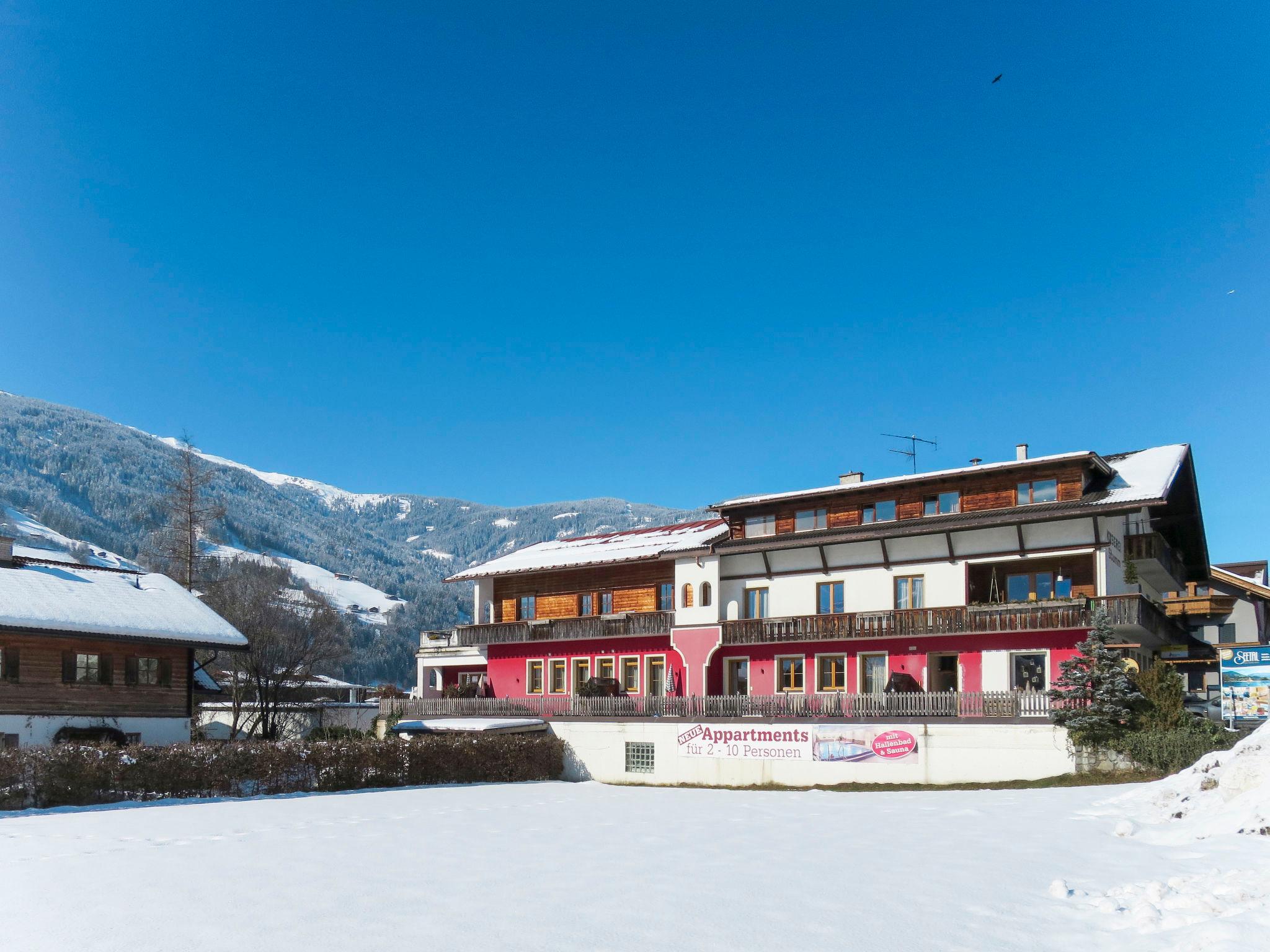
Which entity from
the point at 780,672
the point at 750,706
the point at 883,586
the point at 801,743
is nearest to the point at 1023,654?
the point at 883,586

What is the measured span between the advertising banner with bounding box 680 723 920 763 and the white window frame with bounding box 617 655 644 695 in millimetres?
5856

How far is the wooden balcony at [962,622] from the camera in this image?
32.9 meters

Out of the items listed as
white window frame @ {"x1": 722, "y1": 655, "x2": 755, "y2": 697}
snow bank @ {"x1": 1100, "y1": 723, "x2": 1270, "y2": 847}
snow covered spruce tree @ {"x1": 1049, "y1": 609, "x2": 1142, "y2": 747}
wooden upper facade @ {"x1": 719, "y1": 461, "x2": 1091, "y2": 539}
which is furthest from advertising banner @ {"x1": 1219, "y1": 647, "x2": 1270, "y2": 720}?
white window frame @ {"x1": 722, "y1": 655, "x2": 755, "y2": 697}

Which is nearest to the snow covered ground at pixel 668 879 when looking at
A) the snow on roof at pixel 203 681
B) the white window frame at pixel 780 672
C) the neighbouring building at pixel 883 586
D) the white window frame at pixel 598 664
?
the neighbouring building at pixel 883 586

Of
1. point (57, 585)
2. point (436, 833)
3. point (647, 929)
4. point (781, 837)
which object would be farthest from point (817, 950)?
point (57, 585)

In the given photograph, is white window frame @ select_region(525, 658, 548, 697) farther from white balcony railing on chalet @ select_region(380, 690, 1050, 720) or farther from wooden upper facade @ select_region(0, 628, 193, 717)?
wooden upper facade @ select_region(0, 628, 193, 717)

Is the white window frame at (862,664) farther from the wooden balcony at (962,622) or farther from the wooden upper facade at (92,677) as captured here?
the wooden upper facade at (92,677)

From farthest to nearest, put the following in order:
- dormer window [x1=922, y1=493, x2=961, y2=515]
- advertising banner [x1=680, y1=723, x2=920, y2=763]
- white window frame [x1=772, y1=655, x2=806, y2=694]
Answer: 1. white window frame [x1=772, y1=655, x2=806, y2=694]
2. dormer window [x1=922, y1=493, x2=961, y2=515]
3. advertising banner [x1=680, y1=723, x2=920, y2=763]

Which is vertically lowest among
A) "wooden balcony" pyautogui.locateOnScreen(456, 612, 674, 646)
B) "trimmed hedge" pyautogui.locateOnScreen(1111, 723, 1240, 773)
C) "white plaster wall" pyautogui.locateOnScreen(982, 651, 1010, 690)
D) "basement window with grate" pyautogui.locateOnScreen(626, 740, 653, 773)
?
"basement window with grate" pyautogui.locateOnScreen(626, 740, 653, 773)

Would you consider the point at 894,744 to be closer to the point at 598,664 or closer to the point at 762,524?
the point at 762,524

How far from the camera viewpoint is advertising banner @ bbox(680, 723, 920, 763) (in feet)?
112

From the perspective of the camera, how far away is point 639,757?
40.5 metres

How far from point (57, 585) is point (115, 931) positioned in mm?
28361

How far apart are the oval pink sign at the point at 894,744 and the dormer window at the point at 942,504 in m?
8.28
